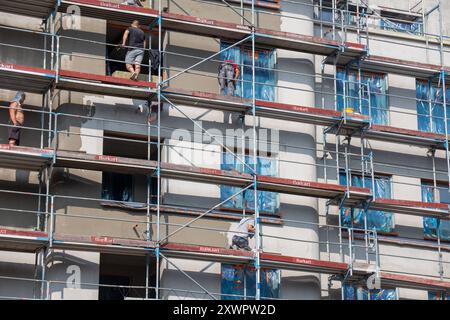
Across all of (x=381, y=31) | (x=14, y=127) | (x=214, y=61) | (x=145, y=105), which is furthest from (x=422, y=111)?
(x=14, y=127)

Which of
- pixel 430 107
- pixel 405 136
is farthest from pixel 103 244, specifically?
pixel 430 107

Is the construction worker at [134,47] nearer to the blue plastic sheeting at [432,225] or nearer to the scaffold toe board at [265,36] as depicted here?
the scaffold toe board at [265,36]

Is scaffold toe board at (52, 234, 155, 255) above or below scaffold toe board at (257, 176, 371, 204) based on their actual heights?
below

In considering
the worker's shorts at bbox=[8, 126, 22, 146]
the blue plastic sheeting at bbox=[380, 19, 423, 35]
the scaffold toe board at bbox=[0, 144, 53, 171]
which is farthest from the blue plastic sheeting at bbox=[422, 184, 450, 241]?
the worker's shorts at bbox=[8, 126, 22, 146]

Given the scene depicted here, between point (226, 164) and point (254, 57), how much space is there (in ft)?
10.9

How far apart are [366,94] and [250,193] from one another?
17.5 ft

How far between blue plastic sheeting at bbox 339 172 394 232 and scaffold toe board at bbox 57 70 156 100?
6.40 m

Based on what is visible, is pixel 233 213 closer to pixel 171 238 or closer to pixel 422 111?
pixel 171 238

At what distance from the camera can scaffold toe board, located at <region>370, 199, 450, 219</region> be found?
31.0 meters

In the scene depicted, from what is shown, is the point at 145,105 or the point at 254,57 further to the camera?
the point at 254,57

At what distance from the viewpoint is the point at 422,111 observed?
3406 cm

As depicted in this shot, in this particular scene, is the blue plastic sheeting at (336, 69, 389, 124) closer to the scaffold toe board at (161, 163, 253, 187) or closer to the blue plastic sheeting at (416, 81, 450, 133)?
the blue plastic sheeting at (416, 81, 450, 133)

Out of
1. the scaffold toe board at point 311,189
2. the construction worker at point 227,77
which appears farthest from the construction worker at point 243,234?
the construction worker at point 227,77

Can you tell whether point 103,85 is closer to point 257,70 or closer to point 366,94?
point 257,70
